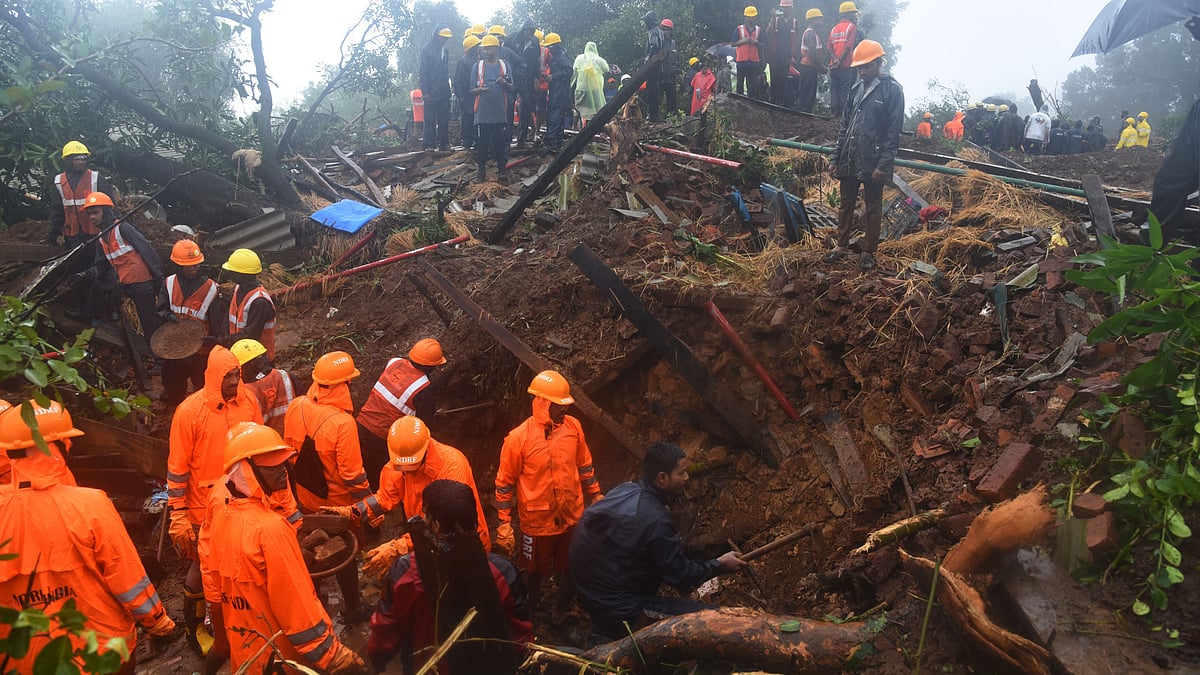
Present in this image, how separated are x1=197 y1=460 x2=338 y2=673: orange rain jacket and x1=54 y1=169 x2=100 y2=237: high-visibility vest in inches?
232

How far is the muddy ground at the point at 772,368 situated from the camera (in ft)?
14.6

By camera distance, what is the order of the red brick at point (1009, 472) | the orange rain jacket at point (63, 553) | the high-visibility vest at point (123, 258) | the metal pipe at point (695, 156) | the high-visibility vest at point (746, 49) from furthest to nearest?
the high-visibility vest at point (746, 49), the metal pipe at point (695, 156), the high-visibility vest at point (123, 258), the red brick at point (1009, 472), the orange rain jacket at point (63, 553)

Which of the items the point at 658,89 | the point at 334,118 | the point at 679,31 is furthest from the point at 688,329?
the point at 679,31

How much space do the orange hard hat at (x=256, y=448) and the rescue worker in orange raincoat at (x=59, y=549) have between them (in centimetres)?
61

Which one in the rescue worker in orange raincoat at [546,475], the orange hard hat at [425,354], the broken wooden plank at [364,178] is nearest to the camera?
the rescue worker in orange raincoat at [546,475]

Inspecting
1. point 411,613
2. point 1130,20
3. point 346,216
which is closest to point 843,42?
point 1130,20

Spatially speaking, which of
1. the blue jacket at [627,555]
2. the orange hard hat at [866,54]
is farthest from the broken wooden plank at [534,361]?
the orange hard hat at [866,54]

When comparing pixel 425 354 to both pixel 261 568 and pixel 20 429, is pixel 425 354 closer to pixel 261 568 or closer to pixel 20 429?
pixel 261 568

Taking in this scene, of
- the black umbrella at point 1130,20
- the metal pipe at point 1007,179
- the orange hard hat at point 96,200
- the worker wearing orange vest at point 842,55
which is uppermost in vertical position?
the worker wearing orange vest at point 842,55

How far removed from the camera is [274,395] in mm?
5570

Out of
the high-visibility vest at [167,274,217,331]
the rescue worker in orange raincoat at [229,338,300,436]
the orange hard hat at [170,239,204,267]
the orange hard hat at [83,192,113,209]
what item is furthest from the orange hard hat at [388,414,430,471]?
the orange hard hat at [83,192,113,209]

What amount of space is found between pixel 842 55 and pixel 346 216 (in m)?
8.44

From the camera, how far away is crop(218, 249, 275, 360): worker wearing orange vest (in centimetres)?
627

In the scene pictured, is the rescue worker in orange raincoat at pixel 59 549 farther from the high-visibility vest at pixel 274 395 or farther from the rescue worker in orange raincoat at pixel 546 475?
the rescue worker in orange raincoat at pixel 546 475
